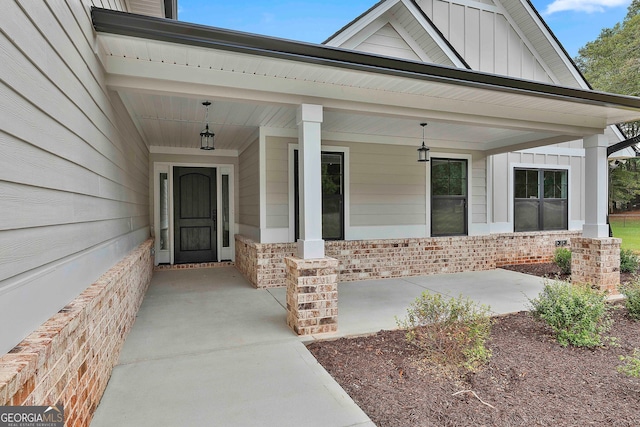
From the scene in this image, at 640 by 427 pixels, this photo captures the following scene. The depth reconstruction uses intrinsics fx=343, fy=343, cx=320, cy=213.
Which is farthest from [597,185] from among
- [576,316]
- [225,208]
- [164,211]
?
[164,211]

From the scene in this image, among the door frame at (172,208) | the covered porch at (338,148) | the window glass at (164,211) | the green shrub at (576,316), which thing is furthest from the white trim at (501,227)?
the window glass at (164,211)

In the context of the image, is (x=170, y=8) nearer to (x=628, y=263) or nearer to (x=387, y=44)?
(x=387, y=44)

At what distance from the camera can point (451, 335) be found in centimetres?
299

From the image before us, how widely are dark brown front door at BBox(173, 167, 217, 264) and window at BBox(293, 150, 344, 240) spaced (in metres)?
2.81

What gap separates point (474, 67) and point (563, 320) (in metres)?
6.03

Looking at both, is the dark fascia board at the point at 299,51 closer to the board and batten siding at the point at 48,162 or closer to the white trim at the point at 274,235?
the board and batten siding at the point at 48,162

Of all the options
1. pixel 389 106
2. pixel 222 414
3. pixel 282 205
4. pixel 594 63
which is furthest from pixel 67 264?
pixel 594 63

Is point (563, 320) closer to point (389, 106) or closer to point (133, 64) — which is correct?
point (389, 106)

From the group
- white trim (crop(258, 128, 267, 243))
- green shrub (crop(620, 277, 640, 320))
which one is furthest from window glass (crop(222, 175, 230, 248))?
green shrub (crop(620, 277, 640, 320))

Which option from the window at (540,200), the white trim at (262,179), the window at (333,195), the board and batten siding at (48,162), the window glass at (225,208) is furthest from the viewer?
the window at (540,200)

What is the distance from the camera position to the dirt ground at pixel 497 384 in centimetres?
216

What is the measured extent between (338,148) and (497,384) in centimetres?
459

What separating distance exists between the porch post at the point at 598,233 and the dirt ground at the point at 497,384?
2.12 meters

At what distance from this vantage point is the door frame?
7.27 meters
